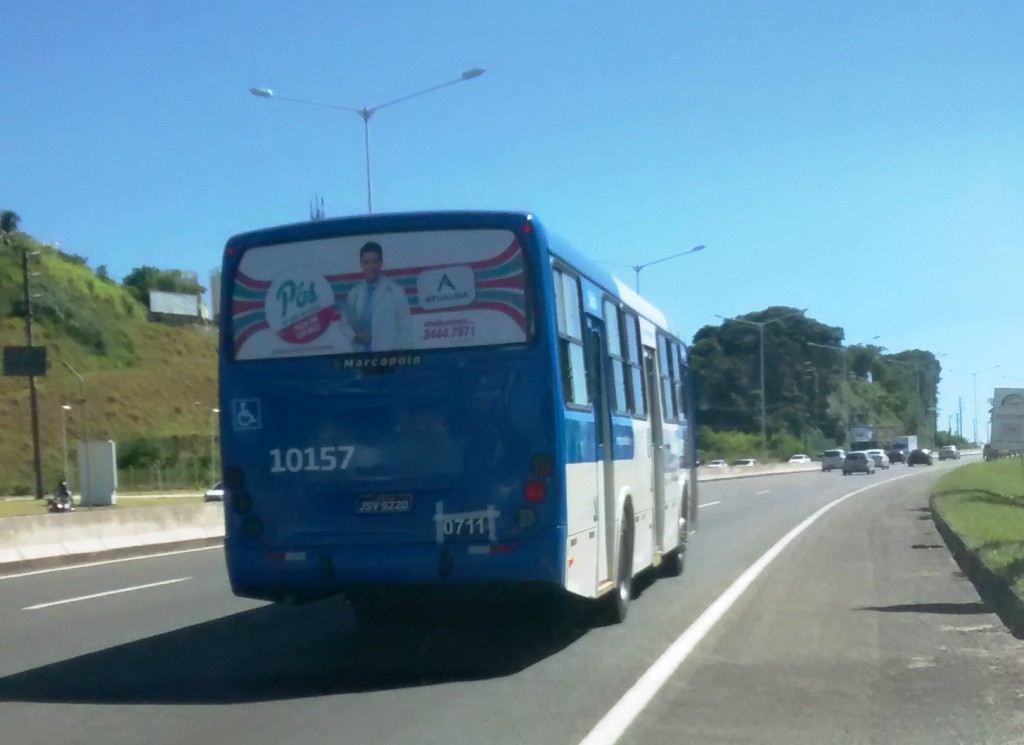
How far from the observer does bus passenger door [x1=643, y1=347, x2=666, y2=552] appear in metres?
15.0

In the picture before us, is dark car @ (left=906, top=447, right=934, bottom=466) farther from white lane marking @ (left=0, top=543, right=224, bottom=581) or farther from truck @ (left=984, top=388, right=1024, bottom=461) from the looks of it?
white lane marking @ (left=0, top=543, right=224, bottom=581)

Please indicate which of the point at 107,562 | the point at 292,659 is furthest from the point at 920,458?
the point at 292,659

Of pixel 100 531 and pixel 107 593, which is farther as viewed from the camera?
pixel 100 531

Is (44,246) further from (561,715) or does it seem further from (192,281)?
(561,715)

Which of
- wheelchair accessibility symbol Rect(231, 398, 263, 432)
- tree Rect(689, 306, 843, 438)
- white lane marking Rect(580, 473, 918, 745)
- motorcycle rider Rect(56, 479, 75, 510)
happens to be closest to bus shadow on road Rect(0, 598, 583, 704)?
white lane marking Rect(580, 473, 918, 745)

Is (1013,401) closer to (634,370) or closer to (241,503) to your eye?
(634,370)

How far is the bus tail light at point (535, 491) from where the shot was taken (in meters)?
9.90

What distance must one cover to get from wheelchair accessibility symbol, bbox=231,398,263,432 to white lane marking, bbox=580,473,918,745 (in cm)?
334

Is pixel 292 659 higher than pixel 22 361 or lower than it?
lower

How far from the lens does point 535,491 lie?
9.91 metres

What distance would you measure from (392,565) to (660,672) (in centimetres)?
202

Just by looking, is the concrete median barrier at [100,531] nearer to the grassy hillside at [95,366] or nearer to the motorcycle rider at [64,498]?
the motorcycle rider at [64,498]

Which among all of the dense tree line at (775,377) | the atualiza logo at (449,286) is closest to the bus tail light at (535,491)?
the atualiza logo at (449,286)

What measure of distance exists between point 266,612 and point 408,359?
495 centimetres
